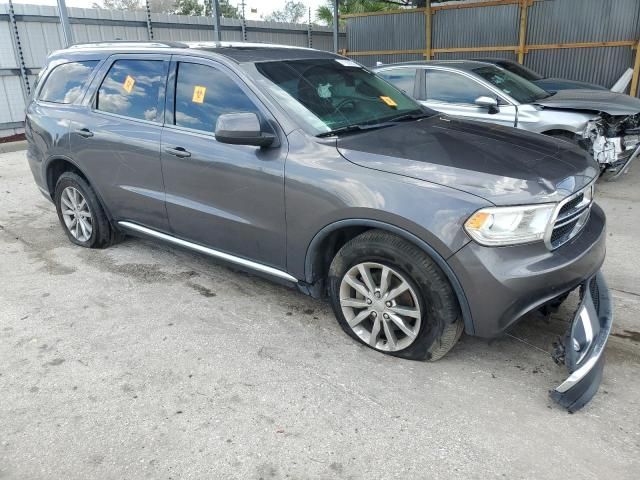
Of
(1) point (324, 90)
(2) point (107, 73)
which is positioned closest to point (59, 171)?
(2) point (107, 73)

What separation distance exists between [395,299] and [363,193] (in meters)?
0.64

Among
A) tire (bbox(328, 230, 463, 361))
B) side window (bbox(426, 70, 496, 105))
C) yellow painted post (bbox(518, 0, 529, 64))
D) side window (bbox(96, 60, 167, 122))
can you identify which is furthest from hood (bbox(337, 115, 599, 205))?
yellow painted post (bbox(518, 0, 529, 64))

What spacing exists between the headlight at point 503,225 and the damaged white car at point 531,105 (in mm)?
4527

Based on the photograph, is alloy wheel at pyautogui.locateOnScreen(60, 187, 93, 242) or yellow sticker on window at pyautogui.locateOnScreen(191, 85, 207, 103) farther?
alloy wheel at pyautogui.locateOnScreen(60, 187, 93, 242)

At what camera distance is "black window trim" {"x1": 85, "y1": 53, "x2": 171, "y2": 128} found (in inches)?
155

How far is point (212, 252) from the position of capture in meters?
3.89

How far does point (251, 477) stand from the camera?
233cm

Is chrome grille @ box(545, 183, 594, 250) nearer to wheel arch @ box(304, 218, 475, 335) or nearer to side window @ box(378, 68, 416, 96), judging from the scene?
wheel arch @ box(304, 218, 475, 335)

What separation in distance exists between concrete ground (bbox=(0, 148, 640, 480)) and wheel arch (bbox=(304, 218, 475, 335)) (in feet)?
1.39

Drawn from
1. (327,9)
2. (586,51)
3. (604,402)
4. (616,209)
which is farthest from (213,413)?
(327,9)

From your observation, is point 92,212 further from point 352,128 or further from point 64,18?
point 64,18

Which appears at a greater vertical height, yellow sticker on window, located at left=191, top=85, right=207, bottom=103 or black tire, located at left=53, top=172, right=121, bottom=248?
yellow sticker on window, located at left=191, top=85, right=207, bottom=103

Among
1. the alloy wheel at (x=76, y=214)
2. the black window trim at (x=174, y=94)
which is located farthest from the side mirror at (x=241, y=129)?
the alloy wheel at (x=76, y=214)

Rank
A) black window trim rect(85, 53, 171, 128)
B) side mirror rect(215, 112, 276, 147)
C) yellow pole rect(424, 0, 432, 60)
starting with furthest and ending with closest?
1. yellow pole rect(424, 0, 432, 60)
2. black window trim rect(85, 53, 171, 128)
3. side mirror rect(215, 112, 276, 147)
